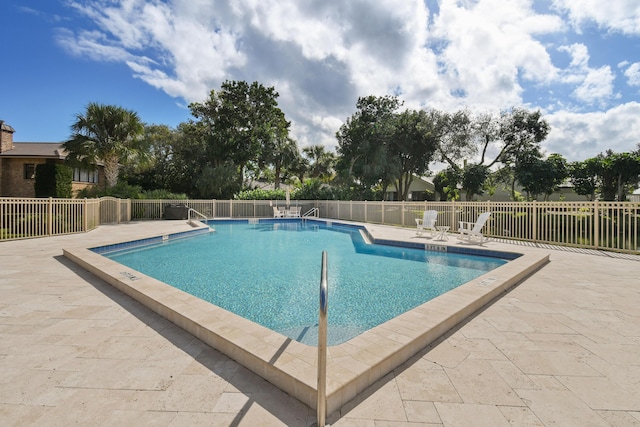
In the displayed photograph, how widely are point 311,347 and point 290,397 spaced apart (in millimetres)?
465

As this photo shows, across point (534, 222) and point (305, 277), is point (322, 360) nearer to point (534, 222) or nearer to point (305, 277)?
point (305, 277)

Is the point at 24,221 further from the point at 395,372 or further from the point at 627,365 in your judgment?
the point at 627,365

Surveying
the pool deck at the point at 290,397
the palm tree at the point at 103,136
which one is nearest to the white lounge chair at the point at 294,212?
the palm tree at the point at 103,136

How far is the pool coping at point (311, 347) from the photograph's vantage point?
1934 mm

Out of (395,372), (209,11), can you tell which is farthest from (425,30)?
(395,372)

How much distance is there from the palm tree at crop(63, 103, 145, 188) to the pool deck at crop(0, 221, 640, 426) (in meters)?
13.9

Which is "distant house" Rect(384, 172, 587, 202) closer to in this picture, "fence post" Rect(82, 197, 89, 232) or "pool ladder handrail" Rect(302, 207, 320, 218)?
"pool ladder handrail" Rect(302, 207, 320, 218)

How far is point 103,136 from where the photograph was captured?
15102 millimetres

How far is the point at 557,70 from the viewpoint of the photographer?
10.2m

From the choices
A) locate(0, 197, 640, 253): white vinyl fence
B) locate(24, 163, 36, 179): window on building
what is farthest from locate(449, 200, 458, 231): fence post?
locate(24, 163, 36, 179): window on building

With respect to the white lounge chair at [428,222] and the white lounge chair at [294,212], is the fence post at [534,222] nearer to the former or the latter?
the white lounge chair at [428,222]

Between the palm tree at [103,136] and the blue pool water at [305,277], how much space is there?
8.61 meters

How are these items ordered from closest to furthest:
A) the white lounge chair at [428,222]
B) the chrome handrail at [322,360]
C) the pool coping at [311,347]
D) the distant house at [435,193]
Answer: the chrome handrail at [322,360]
the pool coping at [311,347]
the white lounge chair at [428,222]
the distant house at [435,193]

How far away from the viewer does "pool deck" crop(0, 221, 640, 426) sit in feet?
5.63
